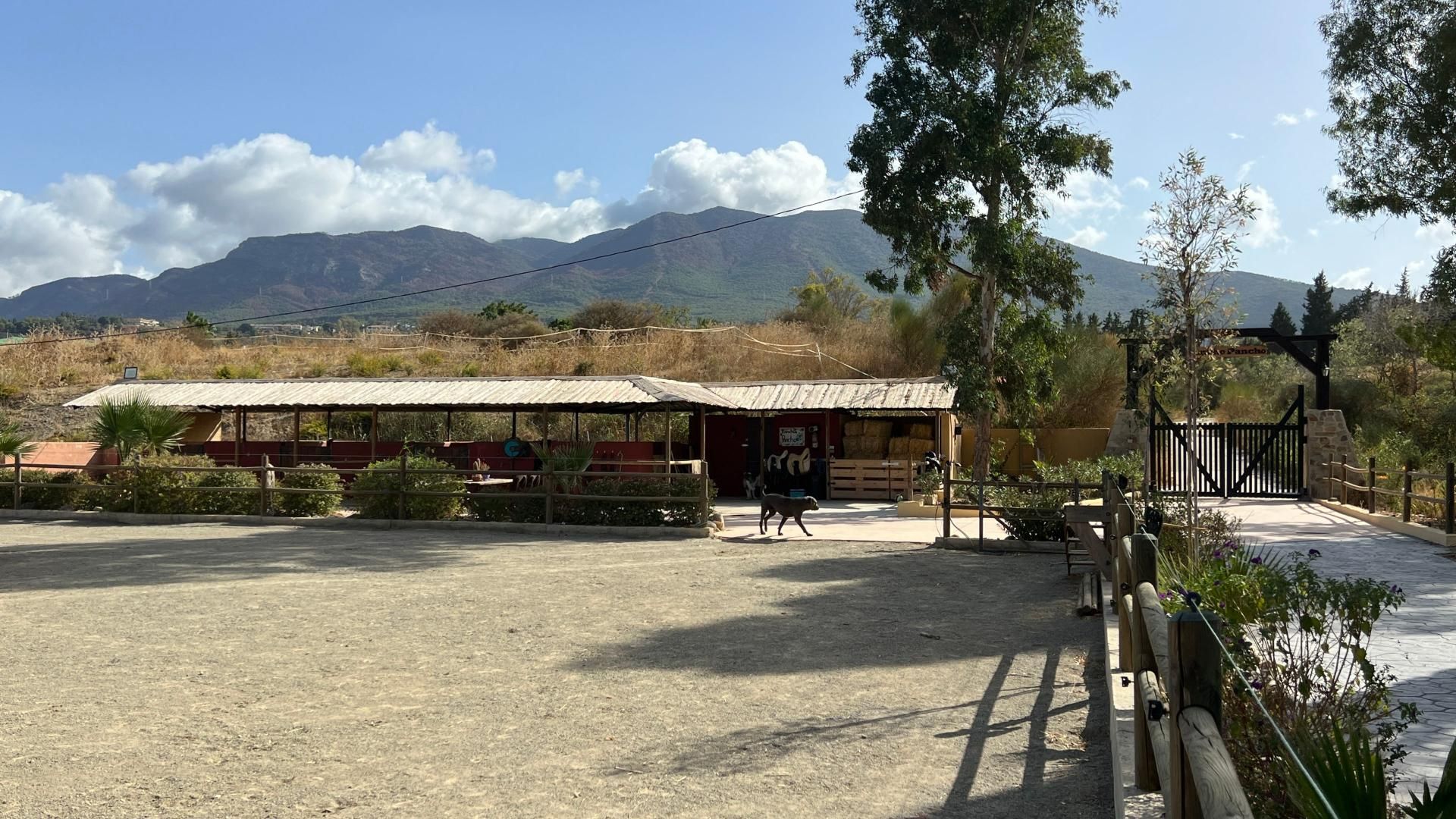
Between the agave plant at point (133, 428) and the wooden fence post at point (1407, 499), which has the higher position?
the agave plant at point (133, 428)

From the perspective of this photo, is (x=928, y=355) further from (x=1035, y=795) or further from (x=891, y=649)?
(x=1035, y=795)

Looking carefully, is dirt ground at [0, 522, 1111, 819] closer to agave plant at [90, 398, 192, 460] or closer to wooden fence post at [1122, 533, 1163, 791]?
wooden fence post at [1122, 533, 1163, 791]

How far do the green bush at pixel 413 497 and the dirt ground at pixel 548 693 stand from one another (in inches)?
222

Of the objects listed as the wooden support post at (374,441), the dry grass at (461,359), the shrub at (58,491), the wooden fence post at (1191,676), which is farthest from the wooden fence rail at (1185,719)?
the dry grass at (461,359)

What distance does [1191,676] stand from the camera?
2.70 m

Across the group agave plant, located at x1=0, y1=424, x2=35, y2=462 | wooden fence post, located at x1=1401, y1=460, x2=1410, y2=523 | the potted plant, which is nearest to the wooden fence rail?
wooden fence post, located at x1=1401, y1=460, x2=1410, y2=523

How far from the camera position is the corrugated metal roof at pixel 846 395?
77.5ft

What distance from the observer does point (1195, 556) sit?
24.9 ft

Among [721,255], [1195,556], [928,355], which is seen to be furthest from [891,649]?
[721,255]

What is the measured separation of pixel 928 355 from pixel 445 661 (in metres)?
30.3

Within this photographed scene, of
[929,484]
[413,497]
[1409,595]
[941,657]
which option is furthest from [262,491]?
[1409,595]

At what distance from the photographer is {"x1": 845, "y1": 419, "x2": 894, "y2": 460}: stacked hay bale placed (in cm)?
2538

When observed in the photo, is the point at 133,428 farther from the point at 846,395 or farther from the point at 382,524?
the point at 846,395

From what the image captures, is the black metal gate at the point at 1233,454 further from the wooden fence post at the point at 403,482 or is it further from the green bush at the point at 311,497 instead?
the green bush at the point at 311,497
